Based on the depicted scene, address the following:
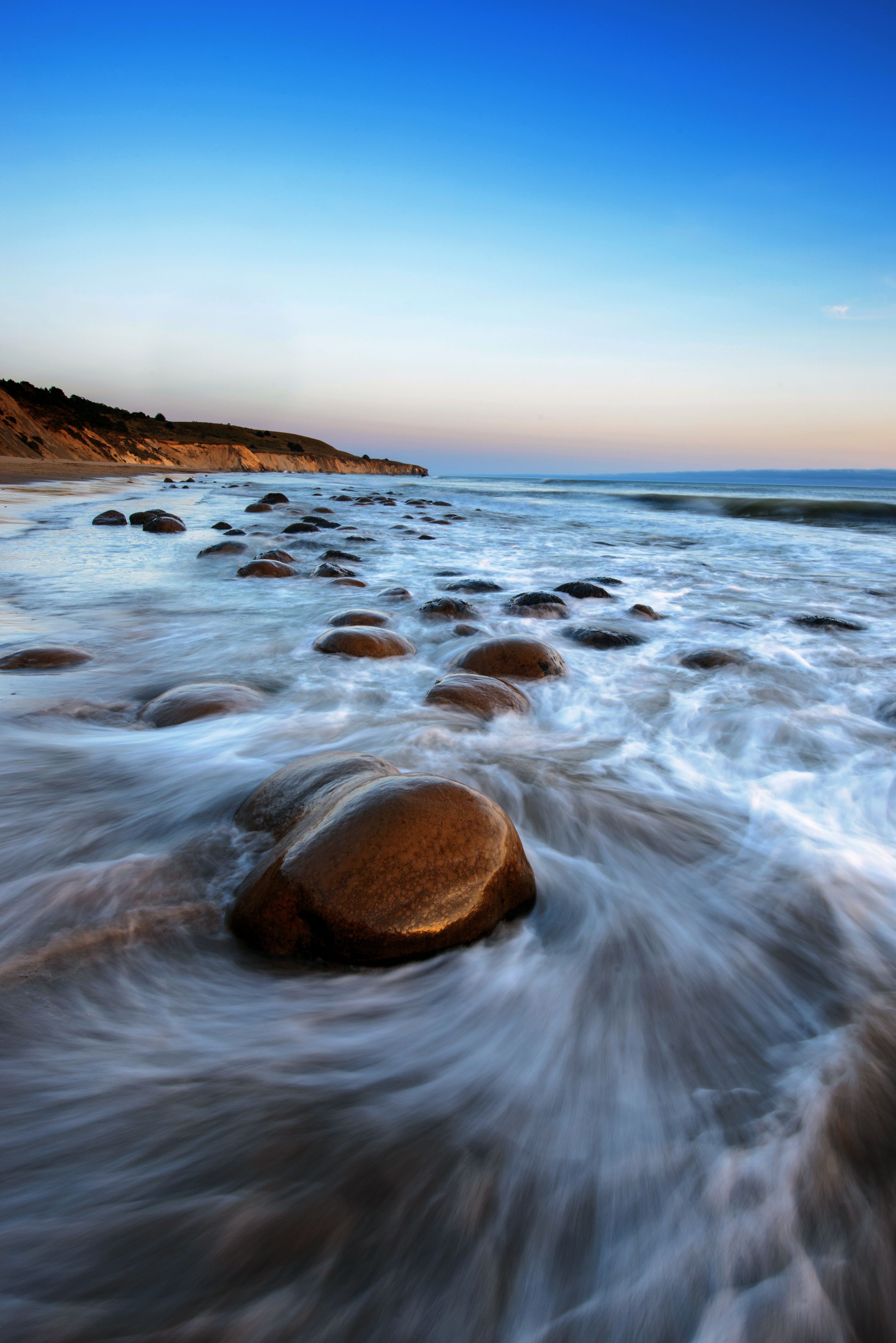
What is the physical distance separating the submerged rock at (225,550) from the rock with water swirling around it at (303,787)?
7171mm

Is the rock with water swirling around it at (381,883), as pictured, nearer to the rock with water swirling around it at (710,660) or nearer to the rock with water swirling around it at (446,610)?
the rock with water swirling around it at (710,660)

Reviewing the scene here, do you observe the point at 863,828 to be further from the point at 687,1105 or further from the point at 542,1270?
the point at 542,1270

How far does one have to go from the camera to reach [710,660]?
15.8 ft

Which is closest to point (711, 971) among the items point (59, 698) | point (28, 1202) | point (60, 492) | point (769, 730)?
point (28, 1202)

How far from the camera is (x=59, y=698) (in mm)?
3445

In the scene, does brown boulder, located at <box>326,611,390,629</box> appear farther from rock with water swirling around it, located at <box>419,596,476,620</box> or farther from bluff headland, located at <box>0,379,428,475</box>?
bluff headland, located at <box>0,379,428,475</box>

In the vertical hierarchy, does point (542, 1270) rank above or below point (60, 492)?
below

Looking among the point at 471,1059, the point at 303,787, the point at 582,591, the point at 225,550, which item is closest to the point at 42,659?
the point at 303,787

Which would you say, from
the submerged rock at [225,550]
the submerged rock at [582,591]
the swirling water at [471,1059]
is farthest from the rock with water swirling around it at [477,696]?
the submerged rock at [225,550]

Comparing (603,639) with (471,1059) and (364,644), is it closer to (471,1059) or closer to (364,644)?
(364,644)

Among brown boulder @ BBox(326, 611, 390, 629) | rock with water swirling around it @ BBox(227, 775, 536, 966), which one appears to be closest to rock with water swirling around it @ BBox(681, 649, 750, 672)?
brown boulder @ BBox(326, 611, 390, 629)

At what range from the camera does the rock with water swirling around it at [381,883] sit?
1.66 meters

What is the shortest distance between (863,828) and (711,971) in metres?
1.32

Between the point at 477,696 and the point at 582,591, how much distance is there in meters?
3.90
